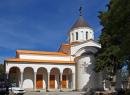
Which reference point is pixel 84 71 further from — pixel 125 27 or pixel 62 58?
pixel 125 27

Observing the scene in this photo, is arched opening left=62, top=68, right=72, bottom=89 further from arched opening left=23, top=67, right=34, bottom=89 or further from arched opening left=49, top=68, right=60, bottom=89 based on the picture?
arched opening left=23, top=67, right=34, bottom=89

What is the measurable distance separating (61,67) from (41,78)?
4.40 meters

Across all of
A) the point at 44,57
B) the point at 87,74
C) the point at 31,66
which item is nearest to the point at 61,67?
the point at 44,57

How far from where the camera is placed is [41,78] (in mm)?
64500

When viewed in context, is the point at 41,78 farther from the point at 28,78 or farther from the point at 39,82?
the point at 28,78

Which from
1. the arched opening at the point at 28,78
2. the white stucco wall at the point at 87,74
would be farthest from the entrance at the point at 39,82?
the white stucco wall at the point at 87,74

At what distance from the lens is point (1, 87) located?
1469 inches

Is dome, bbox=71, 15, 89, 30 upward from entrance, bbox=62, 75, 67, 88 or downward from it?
upward

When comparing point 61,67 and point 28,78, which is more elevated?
point 61,67

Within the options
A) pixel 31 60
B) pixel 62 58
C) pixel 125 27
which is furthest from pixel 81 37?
pixel 125 27

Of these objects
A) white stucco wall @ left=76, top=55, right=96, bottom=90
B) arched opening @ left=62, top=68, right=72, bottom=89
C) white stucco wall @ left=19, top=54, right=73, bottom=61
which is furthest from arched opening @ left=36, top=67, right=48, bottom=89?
white stucco wall @ left=76, top=55, right=96, bottom=90

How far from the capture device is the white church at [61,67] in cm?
6147

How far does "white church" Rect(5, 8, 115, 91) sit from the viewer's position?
202 ft

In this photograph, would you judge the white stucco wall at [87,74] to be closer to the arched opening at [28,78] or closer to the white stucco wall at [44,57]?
the white stucco wall at [44,57]
